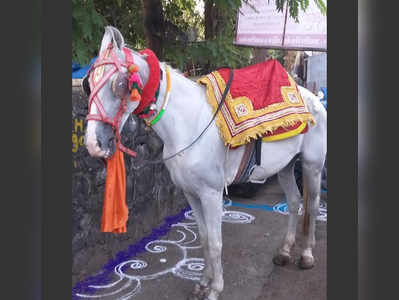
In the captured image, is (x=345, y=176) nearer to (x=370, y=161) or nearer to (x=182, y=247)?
(x=370, y=161)

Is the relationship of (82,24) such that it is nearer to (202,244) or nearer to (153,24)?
(153,24)

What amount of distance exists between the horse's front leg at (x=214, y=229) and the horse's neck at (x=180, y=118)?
0.43 m

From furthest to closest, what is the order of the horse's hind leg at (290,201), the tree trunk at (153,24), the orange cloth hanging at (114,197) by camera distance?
the tree trunk at (153,24), the horse's hind leg at (290,201), the orange cloth hanging at (114,197)

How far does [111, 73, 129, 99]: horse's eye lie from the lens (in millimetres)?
2133

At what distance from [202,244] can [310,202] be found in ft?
4.26

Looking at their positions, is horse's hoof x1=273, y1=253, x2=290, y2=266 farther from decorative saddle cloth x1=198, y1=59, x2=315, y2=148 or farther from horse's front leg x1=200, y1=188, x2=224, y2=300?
decorative saddle cloth x1=198, y1=59, x2=315, y2=148

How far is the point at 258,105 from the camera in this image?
2.86 meters

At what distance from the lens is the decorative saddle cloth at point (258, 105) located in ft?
8.86

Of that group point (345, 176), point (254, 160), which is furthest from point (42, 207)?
point (254, 160)

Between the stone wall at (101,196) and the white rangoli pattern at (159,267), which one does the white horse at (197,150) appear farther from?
the stone wall at (101,196)

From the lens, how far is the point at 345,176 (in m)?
1.01

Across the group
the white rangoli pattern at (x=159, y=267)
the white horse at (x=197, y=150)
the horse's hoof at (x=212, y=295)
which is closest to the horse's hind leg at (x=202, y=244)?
the white horse at (x=197, y=150)

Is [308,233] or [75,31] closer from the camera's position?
[75,31]

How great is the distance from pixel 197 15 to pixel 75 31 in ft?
11.1
